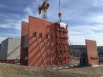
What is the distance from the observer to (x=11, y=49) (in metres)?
44.0

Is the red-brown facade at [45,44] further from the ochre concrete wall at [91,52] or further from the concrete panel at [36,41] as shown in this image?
the ochre concrete wall at [91,52]

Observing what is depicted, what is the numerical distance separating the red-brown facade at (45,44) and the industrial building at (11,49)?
6.87m

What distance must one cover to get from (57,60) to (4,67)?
1526 centimetres

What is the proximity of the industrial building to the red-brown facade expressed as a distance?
Result: 6867mm

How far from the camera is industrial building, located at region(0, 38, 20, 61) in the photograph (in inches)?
1690

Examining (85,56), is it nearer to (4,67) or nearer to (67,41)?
(67,41)

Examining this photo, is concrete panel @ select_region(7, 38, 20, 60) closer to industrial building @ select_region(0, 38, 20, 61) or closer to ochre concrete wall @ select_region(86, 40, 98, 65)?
industrial building @ select_region(0, 38, 20, 61)

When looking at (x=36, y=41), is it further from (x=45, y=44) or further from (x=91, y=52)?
(x=91, y=52)

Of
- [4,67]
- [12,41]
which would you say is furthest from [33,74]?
[12,41]

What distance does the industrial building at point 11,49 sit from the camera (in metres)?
42.9

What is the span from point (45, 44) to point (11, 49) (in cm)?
1273

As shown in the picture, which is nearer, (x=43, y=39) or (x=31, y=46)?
(x=31, y=46)

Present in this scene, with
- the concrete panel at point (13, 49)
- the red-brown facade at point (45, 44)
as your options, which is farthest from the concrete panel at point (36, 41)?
the concrete panel at point (13, 49)

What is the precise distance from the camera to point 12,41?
1770 inches
